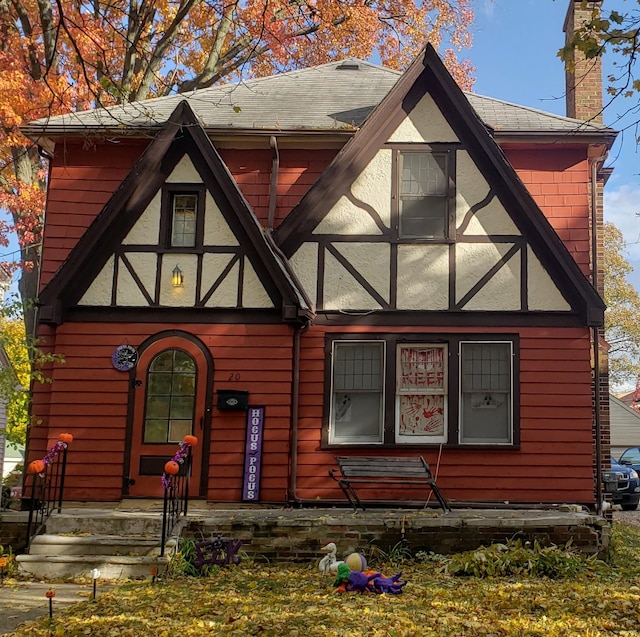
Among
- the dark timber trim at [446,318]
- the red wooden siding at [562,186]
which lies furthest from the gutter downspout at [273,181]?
the red wooden siding at [562,186]

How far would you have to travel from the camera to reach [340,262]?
1184cm

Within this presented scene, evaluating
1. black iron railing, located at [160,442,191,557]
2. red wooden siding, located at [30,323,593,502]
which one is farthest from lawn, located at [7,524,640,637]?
red wooden siding, located at [30,323,593,502]

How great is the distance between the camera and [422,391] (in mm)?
11641

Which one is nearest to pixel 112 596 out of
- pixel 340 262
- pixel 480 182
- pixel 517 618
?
pixel 517 618

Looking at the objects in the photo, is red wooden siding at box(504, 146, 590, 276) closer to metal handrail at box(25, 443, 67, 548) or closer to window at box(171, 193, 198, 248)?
window at box(171, 193, 198, 248)

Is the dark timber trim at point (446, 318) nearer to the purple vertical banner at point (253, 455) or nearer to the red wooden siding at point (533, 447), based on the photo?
the red wooden siding at point (533, 447)

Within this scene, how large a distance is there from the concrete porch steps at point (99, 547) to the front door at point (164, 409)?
1.23m

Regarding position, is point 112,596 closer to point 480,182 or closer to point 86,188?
point 86,188

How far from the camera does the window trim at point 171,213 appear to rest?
11.6m

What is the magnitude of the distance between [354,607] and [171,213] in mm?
7175

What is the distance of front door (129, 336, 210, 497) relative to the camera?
441 inches

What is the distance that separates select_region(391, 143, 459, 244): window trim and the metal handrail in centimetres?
591

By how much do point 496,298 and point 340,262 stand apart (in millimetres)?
2468

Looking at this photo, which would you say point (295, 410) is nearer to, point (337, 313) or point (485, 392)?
point (337, 313)
